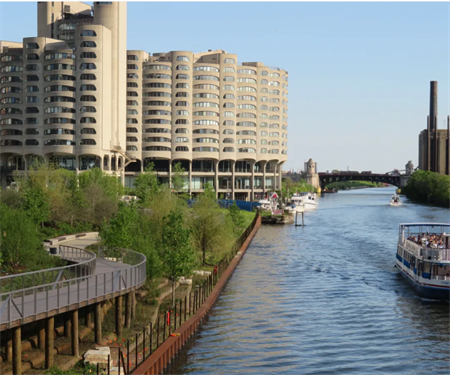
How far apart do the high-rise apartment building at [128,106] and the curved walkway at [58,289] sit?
110 metres

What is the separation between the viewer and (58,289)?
32.1m

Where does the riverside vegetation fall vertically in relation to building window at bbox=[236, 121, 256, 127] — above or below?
below

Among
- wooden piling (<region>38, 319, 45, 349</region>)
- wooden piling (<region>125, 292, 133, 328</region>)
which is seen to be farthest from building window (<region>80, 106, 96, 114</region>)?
wooden piling (<region>38, 319, 45, 349</region>)

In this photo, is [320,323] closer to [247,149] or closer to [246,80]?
[247,149]

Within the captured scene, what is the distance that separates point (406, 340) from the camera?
44375mm

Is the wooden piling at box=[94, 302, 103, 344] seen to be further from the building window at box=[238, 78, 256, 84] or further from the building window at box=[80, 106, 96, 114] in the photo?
the building window at box=[238, 78, 256, 84]

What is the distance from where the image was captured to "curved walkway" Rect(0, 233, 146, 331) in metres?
29.5

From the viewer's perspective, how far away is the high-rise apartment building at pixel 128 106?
14825 cm

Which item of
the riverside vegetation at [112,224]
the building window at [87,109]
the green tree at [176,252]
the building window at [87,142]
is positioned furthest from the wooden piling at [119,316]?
the building window at [87,109]

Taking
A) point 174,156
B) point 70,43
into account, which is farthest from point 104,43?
point 174,156

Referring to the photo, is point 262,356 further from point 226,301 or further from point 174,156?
point 174,156

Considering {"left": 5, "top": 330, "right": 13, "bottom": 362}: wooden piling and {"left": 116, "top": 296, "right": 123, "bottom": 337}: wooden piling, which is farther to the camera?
{"left": 116, "top": 296, "right": 123, "bottom": 337}: wooden piling

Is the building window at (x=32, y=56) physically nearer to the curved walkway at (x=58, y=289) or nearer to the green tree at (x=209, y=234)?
the green tree at (x=209, y=234)

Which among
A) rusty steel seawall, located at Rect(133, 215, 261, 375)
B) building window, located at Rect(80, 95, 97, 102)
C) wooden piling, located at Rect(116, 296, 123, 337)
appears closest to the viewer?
rusty steel seawall, located at Rect(133, 215, 261, 375)
